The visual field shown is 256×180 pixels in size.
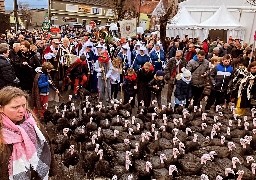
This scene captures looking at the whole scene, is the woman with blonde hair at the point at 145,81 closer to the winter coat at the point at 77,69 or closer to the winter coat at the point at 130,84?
the winter coat at the point at 130,84

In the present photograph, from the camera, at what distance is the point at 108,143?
7531 mm

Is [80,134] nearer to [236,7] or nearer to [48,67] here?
[48,67]

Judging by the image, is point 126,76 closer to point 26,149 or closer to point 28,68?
point 28,68

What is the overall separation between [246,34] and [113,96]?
12990mm

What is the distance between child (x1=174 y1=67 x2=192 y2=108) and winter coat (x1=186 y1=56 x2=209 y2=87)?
215 millimetres

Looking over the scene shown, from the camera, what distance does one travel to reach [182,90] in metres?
10.3

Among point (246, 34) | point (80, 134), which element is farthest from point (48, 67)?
point (246, 34)

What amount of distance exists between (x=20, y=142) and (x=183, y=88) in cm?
740

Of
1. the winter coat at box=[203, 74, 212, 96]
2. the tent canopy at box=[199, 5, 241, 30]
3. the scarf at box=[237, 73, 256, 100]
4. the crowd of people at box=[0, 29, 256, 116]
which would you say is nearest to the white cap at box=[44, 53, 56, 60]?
the crowd of people at box=[0, 29, 256, 116]

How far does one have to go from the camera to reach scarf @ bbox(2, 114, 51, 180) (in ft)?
10.6

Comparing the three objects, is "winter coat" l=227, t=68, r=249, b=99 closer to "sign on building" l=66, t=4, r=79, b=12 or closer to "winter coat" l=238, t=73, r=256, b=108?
"winter coat" l=238, t=73, r=256, b=108

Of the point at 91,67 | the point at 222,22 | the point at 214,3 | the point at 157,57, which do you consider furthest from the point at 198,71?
the point at 214,3

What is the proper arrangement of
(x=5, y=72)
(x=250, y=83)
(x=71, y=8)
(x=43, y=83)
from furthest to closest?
(x=71, y=8), (x=250, y=83), (x=43, y=83), (x=5, y=72)

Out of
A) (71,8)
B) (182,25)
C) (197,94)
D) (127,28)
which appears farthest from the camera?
(71,8)
